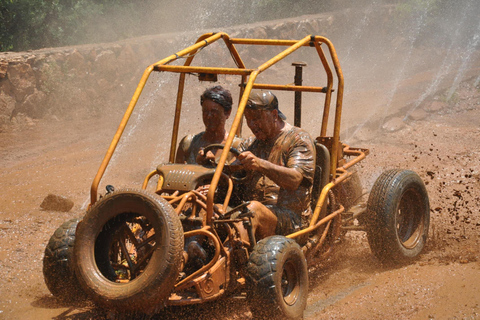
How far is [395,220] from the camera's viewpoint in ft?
16.5

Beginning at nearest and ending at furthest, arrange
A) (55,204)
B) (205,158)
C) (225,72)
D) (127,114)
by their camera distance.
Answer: (127,114)
(225,72)
(205,158)
(55,204)

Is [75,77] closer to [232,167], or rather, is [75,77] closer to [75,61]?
[75,61]

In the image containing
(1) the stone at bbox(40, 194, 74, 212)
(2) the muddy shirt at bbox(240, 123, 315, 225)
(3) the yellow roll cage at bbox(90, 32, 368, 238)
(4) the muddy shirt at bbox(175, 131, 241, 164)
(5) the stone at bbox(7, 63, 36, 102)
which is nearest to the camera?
(3) the yellow roll cage at bbox(90, 32, 368, 238)

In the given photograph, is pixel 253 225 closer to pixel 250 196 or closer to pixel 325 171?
pixel 250 196

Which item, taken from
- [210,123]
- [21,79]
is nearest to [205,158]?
[210,123]

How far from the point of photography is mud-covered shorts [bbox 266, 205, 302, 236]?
4285mm

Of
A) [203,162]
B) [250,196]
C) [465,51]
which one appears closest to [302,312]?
[250,196]

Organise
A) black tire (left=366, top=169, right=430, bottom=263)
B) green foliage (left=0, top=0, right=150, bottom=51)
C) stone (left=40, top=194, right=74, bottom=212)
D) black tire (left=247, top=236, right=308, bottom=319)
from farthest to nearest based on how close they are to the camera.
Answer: green foliage (left=0, top=0, right=150, bottom=51)
stone (left=40, top=194, right=74, bottom=212)
black tire (left=366, top=169, right=430, bottom=263)
black tire (left=247, top=236, right=308, bottom=319)

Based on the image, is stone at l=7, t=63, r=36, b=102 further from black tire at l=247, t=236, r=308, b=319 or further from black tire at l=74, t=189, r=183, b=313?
black tire at l=247, t=236, r=308, b=319

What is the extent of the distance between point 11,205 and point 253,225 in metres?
4.13

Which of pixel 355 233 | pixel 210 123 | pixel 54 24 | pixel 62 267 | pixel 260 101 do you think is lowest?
pixel 355 233

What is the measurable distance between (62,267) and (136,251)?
60cm

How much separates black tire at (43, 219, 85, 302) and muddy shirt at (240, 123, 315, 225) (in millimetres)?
1311

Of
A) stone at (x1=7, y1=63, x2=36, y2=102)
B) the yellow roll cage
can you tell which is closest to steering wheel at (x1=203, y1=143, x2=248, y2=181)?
the yellow roll cage
